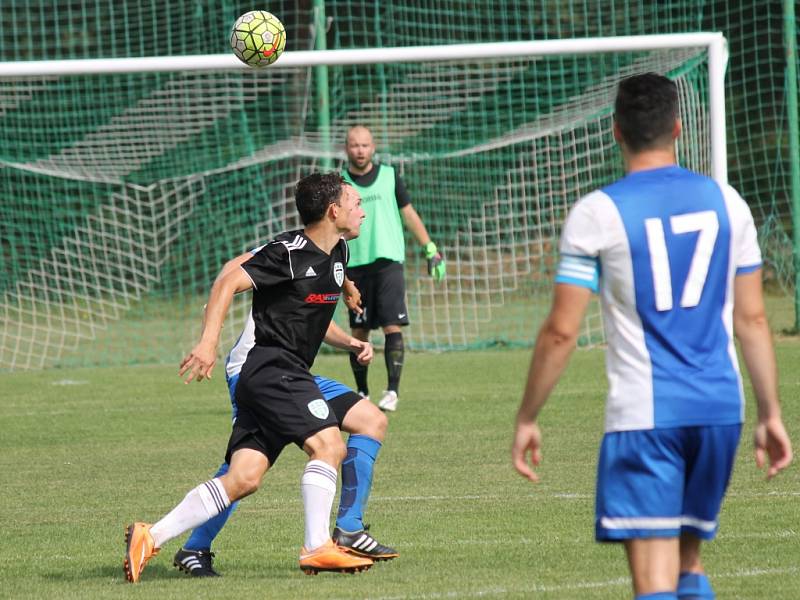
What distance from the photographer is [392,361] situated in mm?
10938

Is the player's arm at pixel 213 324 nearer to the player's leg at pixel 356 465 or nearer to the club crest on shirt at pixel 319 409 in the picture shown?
the club crest on shirt at pixel 319 409

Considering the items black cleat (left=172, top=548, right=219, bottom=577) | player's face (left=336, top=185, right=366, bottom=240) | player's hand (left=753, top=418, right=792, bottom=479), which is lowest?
black cleat (left=172, top=548, right=219, bottom=577)

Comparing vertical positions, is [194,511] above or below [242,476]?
below

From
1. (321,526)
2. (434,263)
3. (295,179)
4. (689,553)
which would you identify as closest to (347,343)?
(321,526)

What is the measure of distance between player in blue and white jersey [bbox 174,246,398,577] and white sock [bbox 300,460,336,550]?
0.21m

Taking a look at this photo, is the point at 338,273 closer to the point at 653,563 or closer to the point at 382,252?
the point at 653,563

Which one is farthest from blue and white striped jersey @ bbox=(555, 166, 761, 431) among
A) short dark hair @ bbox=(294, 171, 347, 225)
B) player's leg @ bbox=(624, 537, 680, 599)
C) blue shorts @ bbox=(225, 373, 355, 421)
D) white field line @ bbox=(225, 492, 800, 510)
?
white field line @ bbox=(225, 492, 800, 510)

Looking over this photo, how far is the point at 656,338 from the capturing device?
12.1 ft

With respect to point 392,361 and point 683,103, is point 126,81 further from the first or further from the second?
point 392,361

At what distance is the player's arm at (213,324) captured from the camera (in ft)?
17.2

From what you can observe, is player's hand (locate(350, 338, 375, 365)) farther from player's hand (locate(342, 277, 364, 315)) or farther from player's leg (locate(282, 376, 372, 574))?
player's leg (locate(282, 376, 372, 574))

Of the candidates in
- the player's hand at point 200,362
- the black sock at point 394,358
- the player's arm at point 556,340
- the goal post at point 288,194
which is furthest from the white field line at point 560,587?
the goal post at point 288,194

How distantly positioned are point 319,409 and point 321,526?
49cm

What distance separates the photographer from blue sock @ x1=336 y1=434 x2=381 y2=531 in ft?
18.6
